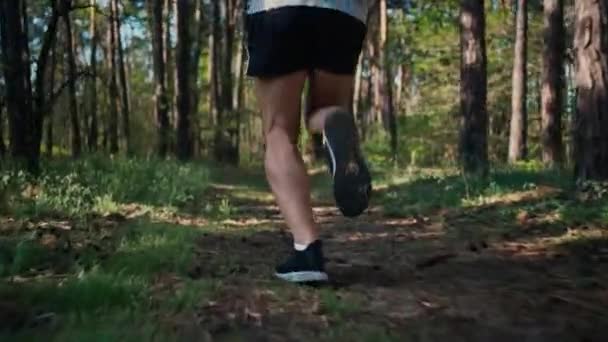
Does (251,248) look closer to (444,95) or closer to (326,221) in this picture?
(326,221)

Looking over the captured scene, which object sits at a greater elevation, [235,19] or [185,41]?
[235,19]

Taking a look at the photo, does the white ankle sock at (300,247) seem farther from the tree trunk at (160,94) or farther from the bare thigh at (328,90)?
the tree trunk at (160,94)

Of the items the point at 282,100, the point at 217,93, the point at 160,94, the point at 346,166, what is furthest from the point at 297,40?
the point at 217,93

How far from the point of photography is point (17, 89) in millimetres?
8617

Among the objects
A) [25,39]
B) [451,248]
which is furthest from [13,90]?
[451,248]

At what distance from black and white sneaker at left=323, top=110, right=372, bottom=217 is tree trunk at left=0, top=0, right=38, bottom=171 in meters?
5.66

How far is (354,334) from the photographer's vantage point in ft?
8.38

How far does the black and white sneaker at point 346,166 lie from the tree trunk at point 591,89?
13.9 ft

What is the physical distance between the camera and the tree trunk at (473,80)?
38.1ft

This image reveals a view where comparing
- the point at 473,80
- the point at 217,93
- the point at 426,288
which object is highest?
the point at 217,93

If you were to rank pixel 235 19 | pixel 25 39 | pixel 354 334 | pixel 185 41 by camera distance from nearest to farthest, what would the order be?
1. pixel 354 334
2. pixel 25 39
3. pixel 185 41
4. pixel 235 19

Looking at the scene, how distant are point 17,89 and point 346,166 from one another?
20.8 ft

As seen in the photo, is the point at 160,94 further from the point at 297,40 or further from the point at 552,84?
the point at 297,40

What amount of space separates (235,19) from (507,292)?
935 inches
